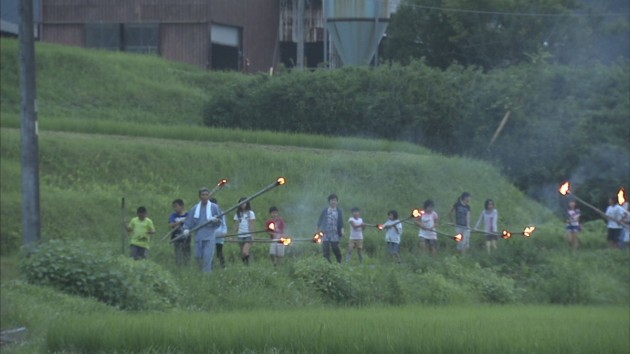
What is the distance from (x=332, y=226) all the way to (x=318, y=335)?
1075 centimetres

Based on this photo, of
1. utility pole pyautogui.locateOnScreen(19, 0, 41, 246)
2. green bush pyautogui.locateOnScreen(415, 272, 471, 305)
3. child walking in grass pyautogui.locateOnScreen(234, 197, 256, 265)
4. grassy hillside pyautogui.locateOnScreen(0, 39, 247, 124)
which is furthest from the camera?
grassy hillside pyautogui.locateOnScreen(0, 39, 247, 124)

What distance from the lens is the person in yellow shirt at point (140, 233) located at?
73.4 ft

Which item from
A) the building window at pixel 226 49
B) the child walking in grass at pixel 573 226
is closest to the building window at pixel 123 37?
the building window at pixel 226 49

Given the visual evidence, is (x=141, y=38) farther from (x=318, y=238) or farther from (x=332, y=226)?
(x=318, y=238)

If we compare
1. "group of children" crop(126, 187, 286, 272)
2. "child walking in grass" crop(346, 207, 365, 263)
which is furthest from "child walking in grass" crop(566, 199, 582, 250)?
"group of children" crop(126, 187, 286, 272)

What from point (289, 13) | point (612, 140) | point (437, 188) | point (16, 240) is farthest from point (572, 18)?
point (16, 240)

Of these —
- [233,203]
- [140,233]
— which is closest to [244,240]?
[140,233]

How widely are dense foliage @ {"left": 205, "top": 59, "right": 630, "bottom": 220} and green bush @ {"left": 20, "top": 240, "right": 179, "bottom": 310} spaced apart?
20.5 metres

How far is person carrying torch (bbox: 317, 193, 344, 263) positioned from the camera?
24125 millimetres

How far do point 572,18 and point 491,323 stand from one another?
127 ft

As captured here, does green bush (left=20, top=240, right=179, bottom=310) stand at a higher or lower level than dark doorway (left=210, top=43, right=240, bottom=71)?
lower

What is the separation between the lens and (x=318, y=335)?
13.6 metres

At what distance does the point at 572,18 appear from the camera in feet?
173

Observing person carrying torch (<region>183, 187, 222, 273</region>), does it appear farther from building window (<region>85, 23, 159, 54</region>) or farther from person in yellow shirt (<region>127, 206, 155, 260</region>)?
building window (<region>85, 23, 159, 54</region>)
